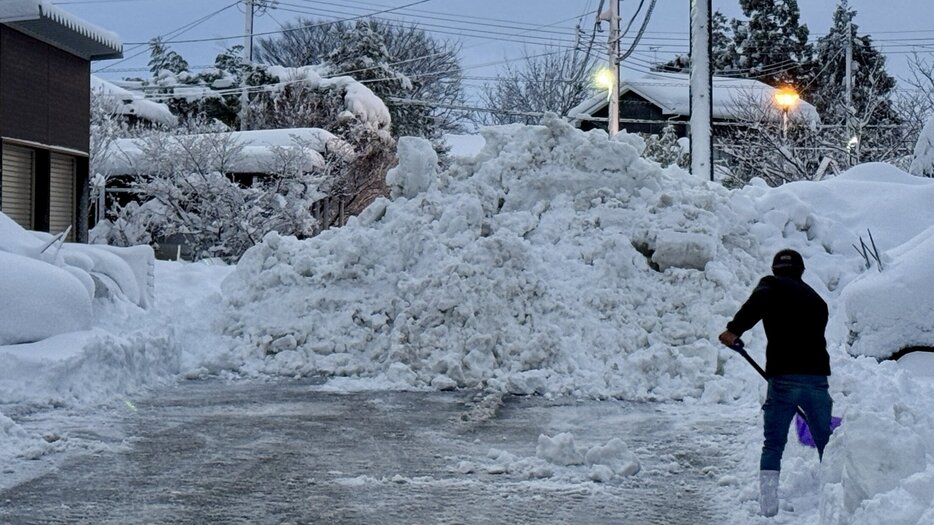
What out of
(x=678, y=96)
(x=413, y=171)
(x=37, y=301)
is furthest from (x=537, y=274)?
(x=678, y=96)

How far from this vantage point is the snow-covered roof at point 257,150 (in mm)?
26703

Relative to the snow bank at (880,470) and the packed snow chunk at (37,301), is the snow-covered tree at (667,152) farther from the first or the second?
the snow bank at (880,470)

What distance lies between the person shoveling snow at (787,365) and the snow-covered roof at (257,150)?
21.1 metres

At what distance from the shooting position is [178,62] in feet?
153

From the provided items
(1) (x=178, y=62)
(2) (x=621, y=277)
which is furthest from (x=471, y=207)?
(1) (x=178, y=62)

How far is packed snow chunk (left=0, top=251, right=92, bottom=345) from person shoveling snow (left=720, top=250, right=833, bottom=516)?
6837 millimetres

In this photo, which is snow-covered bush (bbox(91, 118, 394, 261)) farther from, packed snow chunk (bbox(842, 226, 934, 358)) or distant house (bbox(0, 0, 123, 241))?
packed snow chunk (bbox(842, 226, 934, 358))

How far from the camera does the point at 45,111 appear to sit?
18469 mm

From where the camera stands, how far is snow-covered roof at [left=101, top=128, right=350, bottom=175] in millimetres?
26703

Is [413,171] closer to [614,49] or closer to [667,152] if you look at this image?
[614,49]

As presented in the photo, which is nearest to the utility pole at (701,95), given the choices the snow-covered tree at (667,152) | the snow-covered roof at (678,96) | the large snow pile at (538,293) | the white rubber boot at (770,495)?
the large snow pile at (538,293)

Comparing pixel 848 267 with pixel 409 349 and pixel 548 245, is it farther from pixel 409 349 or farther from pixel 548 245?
pixel 409 349

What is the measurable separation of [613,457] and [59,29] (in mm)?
14918

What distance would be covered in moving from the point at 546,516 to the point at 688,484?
4.32 ft
